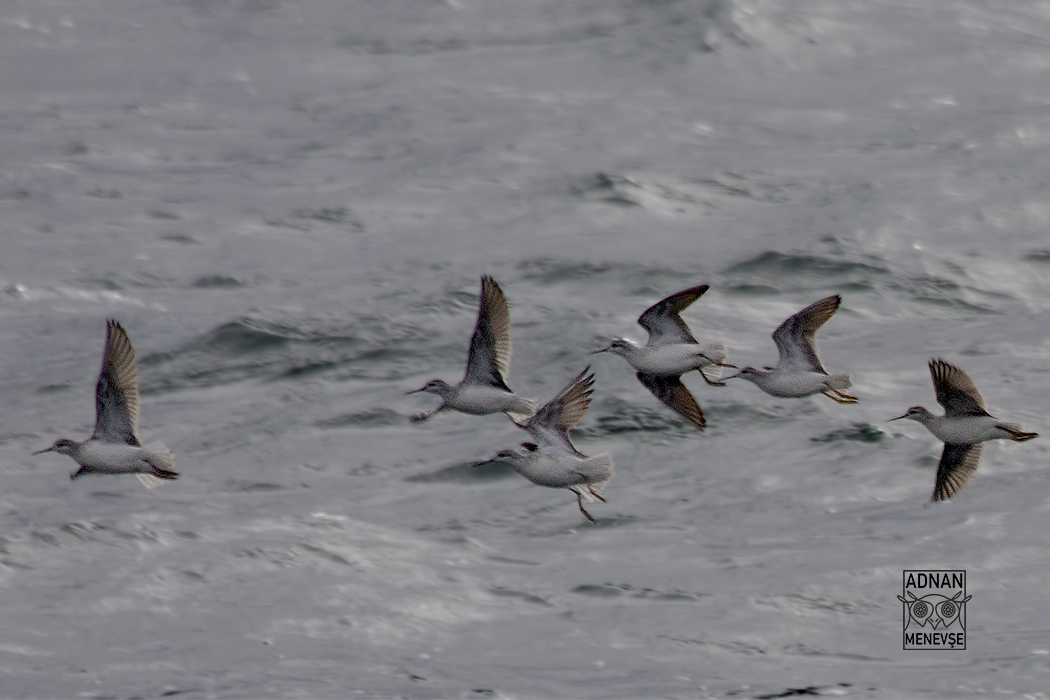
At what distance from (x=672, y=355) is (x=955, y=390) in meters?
1.99

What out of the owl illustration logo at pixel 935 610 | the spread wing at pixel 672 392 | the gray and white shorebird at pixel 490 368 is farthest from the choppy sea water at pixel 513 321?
the gray and white shorebird at pixel 490 368

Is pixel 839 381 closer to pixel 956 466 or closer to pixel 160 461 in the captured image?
pixel 956 466

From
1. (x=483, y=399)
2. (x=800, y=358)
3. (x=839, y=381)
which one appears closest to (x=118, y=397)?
(x=483, y=399)

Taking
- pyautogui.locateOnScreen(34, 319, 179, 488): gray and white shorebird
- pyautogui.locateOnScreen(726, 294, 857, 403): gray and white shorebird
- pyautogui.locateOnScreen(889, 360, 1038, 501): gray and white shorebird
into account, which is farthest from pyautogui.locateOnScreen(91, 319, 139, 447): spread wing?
pyautogui.locateOnScreen(889, 360, 1038, 501): gray and white shorebird

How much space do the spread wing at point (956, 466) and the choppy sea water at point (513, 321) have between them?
2532mm

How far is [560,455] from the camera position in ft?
42.2

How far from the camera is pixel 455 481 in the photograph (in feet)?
61.7

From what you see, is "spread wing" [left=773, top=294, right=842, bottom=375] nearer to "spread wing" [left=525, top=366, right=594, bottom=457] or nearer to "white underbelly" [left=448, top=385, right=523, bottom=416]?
"spread wing" [left=525, top=366, right=594, bottom=457]

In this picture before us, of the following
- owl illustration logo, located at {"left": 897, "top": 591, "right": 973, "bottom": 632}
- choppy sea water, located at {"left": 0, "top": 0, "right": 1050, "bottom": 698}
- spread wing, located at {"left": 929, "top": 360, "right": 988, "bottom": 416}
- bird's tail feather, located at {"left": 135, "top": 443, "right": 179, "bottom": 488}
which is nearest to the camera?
spread wing, located at {"left": 929, "top": 360, "right": 988, "bottom": 416}

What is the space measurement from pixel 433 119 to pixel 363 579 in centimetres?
1350

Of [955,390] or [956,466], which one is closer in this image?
[955,390]

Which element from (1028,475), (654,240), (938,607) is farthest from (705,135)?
(938,607)

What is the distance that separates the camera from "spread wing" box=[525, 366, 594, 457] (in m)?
13.1

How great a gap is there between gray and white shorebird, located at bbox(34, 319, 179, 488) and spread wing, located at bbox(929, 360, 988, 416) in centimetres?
536
